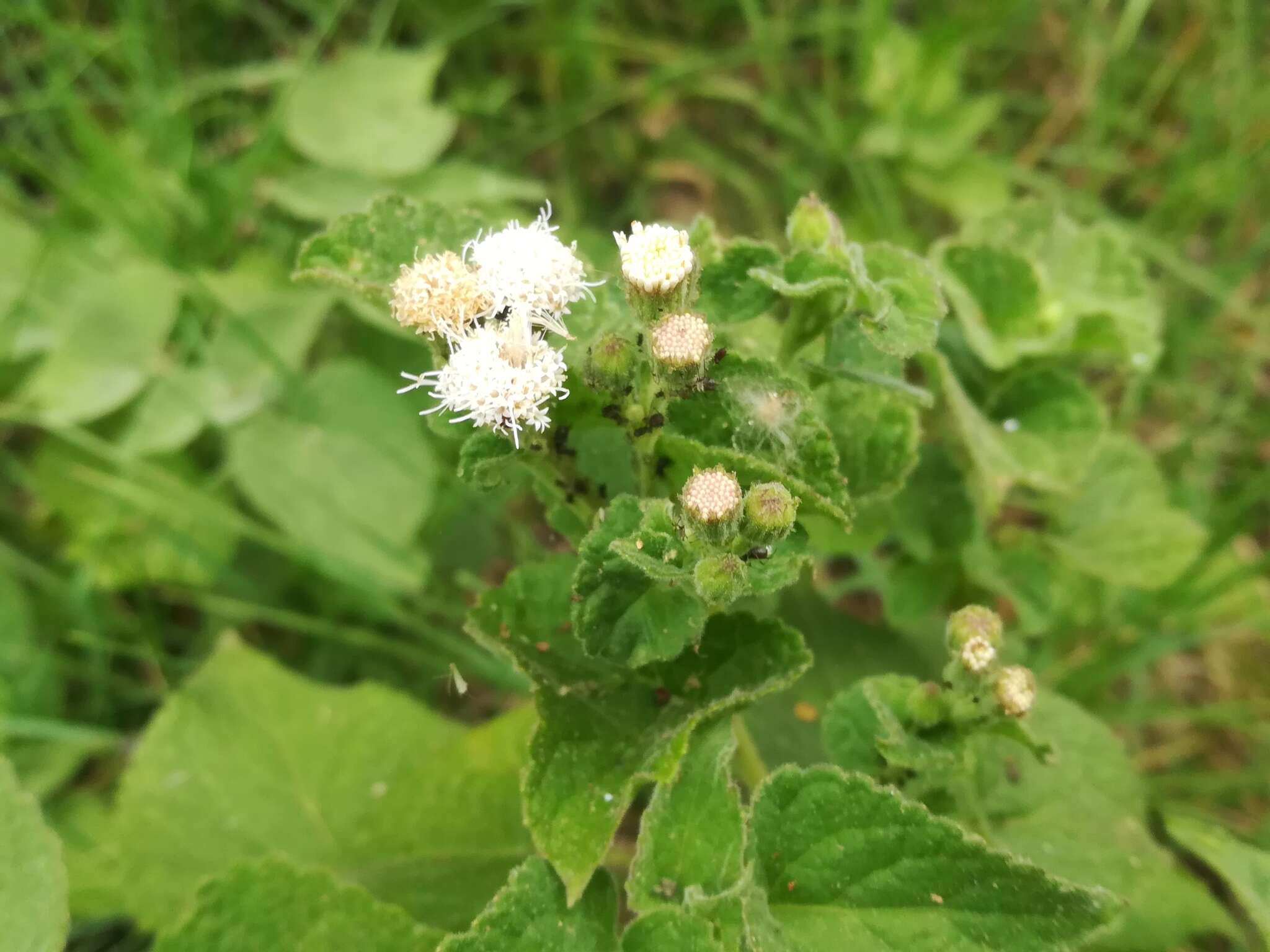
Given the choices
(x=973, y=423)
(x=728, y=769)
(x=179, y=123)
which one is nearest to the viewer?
(x=728, y=769)

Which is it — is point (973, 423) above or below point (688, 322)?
below

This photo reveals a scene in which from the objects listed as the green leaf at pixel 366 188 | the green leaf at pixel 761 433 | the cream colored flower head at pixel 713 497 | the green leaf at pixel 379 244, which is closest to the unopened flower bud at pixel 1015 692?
the green leaf at pixel 761 433

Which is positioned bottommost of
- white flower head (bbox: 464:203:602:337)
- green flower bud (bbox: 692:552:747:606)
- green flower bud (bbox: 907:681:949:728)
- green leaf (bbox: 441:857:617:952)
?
green leaf (bbox: 441:857:617:952)

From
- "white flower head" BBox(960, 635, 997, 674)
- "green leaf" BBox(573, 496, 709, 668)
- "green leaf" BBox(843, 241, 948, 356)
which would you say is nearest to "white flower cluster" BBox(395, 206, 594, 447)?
"green leaf" BBox(573, 496, 709, 668)

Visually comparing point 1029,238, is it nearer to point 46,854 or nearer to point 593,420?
point 593,420

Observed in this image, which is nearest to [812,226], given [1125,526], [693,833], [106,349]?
[693,833]

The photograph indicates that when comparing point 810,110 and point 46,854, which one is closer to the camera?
point 46,854

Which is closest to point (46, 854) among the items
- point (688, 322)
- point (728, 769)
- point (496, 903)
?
point (496, 903)

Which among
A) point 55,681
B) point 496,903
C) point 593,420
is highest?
point 593,420

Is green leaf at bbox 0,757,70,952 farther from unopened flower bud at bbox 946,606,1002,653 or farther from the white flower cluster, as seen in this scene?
unopened flower bud at bbox 946,606,1002,653
